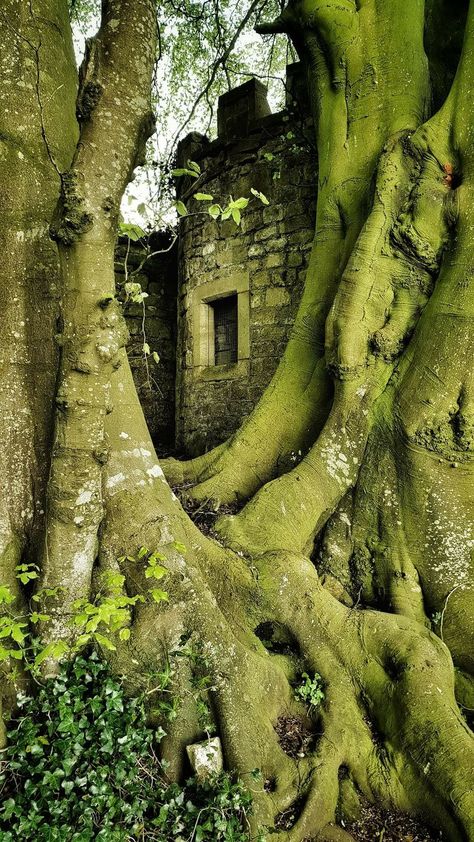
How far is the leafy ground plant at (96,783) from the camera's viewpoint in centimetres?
203

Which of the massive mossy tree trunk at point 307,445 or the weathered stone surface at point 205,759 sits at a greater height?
the massive mossy tree trunk at point 307,445

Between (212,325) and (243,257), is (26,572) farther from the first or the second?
(212,325)

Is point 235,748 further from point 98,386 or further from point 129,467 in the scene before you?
point 98,386

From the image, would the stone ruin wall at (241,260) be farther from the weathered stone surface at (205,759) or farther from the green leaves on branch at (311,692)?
the weathered stone surface at (205,759)

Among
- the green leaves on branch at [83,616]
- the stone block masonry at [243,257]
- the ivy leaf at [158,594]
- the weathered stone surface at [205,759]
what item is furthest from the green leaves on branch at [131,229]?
the stone block masonry at [243,257]

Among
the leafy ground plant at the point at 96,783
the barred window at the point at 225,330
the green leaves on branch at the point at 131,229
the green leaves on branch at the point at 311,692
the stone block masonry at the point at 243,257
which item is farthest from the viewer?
the barred window at the point at 225,330

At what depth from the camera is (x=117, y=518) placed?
268 centimetres

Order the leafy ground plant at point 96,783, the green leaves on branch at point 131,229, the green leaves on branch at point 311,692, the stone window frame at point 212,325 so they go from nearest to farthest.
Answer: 1. the leafy ground plant at point 96,783
2. the green leaves on branch at point 131,229
3. the green leaves on branch at point 311,692
4. the stone window frame at point 212,325

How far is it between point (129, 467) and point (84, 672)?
0.93 m

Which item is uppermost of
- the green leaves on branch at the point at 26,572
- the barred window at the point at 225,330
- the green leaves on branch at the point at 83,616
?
the barred window at the point at 225,330

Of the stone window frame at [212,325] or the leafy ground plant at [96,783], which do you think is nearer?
the leafy ground plant at [96,783]

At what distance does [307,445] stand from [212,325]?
3.99m

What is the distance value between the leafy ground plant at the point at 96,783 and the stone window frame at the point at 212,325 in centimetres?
492

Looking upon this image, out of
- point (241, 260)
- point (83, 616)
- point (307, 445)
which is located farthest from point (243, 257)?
point (83, 616)
